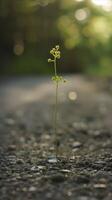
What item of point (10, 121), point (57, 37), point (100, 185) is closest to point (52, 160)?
point (100, 185)

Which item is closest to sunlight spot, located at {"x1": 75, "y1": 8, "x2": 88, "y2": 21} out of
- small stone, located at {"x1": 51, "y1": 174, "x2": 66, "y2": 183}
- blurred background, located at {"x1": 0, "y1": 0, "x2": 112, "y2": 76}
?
blurred background, located at {"x1": 0, "y1": 0, "x2": 112, "y2": 76}

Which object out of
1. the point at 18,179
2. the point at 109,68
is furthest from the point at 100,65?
the point at 18,179

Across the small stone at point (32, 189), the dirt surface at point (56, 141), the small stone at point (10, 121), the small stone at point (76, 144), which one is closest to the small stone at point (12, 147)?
the dirt surface at point (56, 141)

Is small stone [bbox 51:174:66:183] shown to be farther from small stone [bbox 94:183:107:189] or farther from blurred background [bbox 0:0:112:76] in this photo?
blurred background [bbox 0:0:112:76]

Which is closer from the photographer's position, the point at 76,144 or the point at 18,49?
the point at 76,144

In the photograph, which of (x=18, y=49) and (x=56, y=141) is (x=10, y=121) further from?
(x=18, y=49)

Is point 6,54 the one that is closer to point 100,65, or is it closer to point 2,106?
point 100,65
